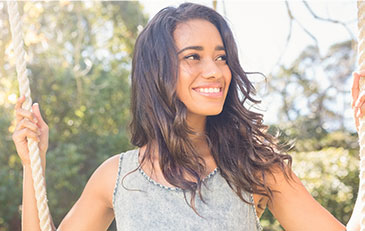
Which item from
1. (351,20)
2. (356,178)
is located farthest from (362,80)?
(356,178)

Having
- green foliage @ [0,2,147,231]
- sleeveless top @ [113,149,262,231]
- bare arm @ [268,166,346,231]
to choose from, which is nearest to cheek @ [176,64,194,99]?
sleeveless top @ [113,149,262,231]

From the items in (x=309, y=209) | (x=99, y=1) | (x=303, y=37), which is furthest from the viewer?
(x=99, y=1)

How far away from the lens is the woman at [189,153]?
1482 millimetres

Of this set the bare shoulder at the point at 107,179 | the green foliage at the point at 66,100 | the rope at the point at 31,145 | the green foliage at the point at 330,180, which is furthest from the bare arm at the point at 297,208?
the green foliage at the point at 66,100

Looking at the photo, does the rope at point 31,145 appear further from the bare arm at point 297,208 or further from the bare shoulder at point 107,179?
the bare arm at point 297,208

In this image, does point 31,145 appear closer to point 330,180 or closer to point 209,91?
point 209,91

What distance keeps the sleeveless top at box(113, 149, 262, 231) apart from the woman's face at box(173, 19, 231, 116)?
24 centimetres

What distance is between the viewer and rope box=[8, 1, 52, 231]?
1494 millimetres

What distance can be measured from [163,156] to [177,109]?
0.58 feet

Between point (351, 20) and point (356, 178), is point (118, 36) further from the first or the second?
point (351, 20)

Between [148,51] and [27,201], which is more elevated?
[148,51]

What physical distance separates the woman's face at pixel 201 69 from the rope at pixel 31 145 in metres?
0.50

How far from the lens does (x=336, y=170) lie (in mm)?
5527

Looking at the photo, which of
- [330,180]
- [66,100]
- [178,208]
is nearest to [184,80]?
[178,208]
